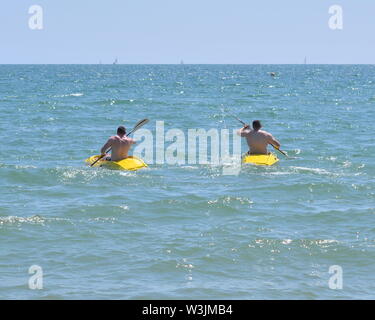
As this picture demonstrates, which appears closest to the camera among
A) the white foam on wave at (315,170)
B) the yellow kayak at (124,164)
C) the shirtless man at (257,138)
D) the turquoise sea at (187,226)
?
the turquoise sea at (187,226)

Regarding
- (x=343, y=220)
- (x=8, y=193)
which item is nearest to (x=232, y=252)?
(x=343, y=220)

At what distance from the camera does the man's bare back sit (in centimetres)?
1519

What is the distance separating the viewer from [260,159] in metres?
15.7

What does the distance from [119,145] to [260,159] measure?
10.3ft

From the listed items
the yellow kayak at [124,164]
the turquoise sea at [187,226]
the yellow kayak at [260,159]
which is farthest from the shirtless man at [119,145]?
the yellow kayak at [260,159]

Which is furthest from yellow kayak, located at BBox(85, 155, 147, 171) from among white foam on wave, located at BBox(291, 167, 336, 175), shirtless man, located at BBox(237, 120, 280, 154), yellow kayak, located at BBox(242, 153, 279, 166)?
white foam on wave, located at BBox(291, 167, 336, 175)

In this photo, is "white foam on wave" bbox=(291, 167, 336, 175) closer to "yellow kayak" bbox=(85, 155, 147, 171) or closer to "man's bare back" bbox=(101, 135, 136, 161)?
"yellow kayak" bbox=(85, 155, 147, 171)

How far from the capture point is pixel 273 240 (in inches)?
393

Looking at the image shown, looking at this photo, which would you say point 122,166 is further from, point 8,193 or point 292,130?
point 292,130

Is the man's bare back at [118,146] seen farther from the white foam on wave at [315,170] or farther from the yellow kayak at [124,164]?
the white foam on wave at [315,170]

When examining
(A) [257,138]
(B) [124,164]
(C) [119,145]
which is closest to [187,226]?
(B) [124,164]

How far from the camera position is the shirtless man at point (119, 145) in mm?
15188

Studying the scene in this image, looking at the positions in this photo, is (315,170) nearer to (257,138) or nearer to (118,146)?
(257,138)
